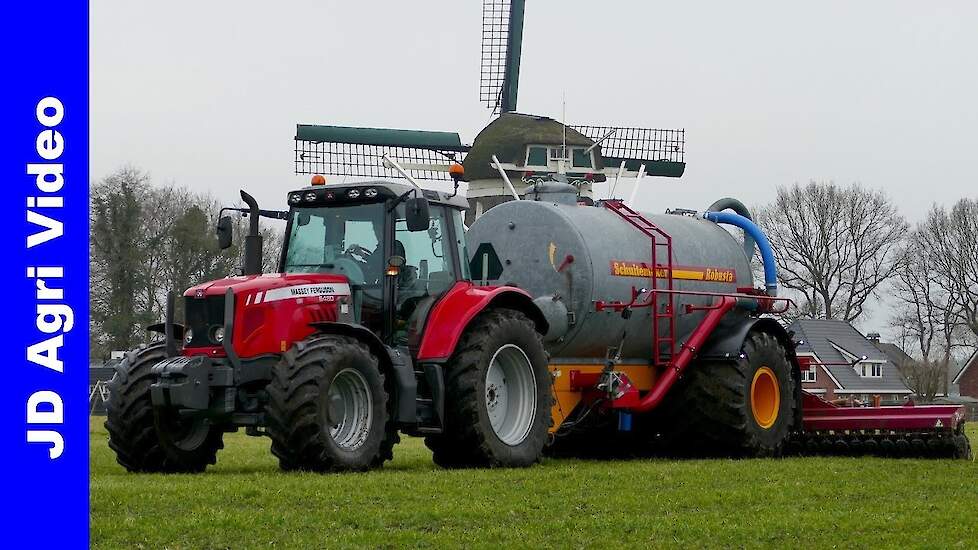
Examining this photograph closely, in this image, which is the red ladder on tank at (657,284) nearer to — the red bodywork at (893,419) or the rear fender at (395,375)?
the red bodywork at (893,419)

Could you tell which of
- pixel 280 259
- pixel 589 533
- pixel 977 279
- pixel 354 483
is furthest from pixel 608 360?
pixel 977 279

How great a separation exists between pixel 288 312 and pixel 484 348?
2.20m

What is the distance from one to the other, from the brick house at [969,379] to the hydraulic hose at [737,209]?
79.2 m

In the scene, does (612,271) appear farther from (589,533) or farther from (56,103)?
(56,103)

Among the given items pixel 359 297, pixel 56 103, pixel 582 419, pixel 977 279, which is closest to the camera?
pixel 56 103

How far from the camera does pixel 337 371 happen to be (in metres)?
14.0

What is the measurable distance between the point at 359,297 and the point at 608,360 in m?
4.35

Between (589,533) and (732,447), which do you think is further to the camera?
(732,447)

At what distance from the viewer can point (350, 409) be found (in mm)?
14539

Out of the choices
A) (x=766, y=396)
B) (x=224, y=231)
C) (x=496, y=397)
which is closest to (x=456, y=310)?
(x=496, y=397)

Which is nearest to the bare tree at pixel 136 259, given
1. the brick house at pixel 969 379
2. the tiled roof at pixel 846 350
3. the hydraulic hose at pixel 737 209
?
the tiled roof at pixel 846 350

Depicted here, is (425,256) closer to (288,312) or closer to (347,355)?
(288,312)

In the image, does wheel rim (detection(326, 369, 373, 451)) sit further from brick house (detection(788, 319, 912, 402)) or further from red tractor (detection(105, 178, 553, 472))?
brick house (detection(788, 319, 912, 402))

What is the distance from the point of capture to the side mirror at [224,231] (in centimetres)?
1586
